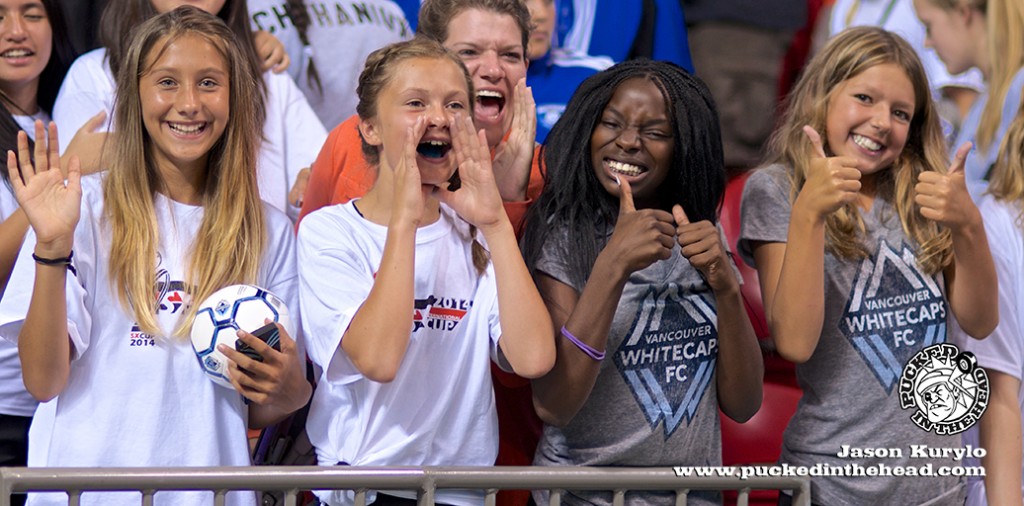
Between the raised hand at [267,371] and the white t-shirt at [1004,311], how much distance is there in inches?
65.2

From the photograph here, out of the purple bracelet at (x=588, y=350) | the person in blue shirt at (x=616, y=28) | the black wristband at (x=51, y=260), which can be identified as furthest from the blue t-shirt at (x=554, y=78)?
the black wristband at (x=51, y=260)

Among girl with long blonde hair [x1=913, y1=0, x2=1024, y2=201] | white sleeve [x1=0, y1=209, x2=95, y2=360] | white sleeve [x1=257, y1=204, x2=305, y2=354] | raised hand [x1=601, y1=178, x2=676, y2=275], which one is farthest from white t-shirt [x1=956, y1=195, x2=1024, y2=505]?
white sleeve [x1=0, y1=209, x2=95, y2=360]

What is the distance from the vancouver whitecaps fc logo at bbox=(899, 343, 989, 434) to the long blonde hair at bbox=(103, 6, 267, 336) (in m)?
1.56

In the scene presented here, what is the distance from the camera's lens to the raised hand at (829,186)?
9.68 ft

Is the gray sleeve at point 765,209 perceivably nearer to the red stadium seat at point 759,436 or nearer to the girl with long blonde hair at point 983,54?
the red stadium seat at point 759,436

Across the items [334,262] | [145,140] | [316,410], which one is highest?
[145,140]

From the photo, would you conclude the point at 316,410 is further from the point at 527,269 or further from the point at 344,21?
the point at 344,21

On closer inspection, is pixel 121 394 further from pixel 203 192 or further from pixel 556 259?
pixel 556 259

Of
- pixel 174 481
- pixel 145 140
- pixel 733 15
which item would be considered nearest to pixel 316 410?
pixel 174 481

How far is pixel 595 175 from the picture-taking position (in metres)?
3.07

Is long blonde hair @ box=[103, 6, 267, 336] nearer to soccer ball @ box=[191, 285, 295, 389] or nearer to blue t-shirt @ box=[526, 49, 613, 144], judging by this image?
soccer ball @ box=[191, 285, 295, 389]

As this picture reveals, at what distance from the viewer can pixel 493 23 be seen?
342 cm

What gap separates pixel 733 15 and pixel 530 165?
152cm

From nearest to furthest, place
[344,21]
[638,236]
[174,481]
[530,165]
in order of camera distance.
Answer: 1. [174,481]
2. [638,236]
3. [530,165]
4. [344,21]
